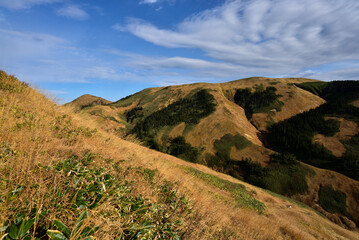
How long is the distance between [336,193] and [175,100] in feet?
264

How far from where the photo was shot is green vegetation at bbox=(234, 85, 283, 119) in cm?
7994

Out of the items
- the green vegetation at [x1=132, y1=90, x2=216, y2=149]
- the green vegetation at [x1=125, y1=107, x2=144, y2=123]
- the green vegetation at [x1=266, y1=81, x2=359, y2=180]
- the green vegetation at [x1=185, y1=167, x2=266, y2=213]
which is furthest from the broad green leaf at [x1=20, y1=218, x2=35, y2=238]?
the green vegetation at [x1=125, y1=107, x2=144, y2=123]

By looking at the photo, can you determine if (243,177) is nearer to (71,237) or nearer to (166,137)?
(166,137)

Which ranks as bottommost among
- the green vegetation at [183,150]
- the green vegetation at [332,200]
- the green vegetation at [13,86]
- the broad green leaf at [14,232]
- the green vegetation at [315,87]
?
the green vegetation at [332,200]

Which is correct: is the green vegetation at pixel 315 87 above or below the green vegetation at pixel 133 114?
above

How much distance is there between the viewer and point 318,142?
52.3 metres

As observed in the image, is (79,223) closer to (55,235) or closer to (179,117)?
(55,235)

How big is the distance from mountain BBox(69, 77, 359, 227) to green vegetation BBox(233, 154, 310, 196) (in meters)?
0.19

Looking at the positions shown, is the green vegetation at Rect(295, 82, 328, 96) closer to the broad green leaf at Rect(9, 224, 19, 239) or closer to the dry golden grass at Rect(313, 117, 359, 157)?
the dry golden grass at Rect(313, 117, 359, 157)

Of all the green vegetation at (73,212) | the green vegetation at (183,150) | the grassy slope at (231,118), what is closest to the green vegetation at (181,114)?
the grassy slope at (231,118)

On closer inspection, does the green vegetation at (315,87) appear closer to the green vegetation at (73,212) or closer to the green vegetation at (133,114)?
the green vegetation at (133,114)

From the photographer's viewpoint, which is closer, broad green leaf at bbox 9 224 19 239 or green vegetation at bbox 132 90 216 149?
broad green leaf at bbox 9 224 19 239

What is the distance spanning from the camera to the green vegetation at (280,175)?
128 feet

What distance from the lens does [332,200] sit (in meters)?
33.9
